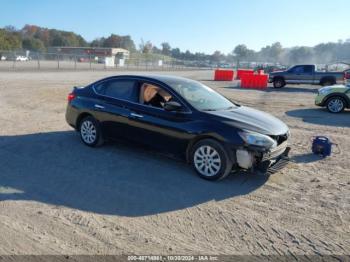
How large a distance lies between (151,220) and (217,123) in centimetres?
192

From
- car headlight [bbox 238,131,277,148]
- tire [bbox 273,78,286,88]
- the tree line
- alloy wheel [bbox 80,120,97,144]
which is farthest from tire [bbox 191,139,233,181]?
the tree line

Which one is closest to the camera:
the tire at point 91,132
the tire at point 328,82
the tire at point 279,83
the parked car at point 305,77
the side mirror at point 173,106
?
the side mirror at point 173,106

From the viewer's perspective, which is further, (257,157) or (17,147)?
(17,147)

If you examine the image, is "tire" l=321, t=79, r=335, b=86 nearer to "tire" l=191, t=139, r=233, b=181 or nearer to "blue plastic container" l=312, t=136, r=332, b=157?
"blue plastic container" l=312, t=136, r=332, b=157

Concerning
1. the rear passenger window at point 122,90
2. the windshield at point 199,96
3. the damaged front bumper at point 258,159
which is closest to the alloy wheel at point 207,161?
the damaged front bumper at point 258,159

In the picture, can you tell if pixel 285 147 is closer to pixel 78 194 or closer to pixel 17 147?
pixel 78 194

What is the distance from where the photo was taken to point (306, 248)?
3635 mm

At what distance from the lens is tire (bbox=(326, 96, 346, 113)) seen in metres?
12.9

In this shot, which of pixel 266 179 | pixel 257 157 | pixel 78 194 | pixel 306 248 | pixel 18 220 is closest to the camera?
pixel 306 248

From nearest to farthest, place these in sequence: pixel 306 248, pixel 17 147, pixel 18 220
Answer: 1. pixel 306 248
2. pixel 18 220
3. pixel 17 147

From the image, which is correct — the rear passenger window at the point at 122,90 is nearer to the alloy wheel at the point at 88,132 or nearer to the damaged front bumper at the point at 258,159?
the alloy wheel at the point at 88,132

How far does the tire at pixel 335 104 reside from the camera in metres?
12.9

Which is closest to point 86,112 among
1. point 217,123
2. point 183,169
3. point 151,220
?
point 183,169

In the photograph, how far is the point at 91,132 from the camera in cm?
696
